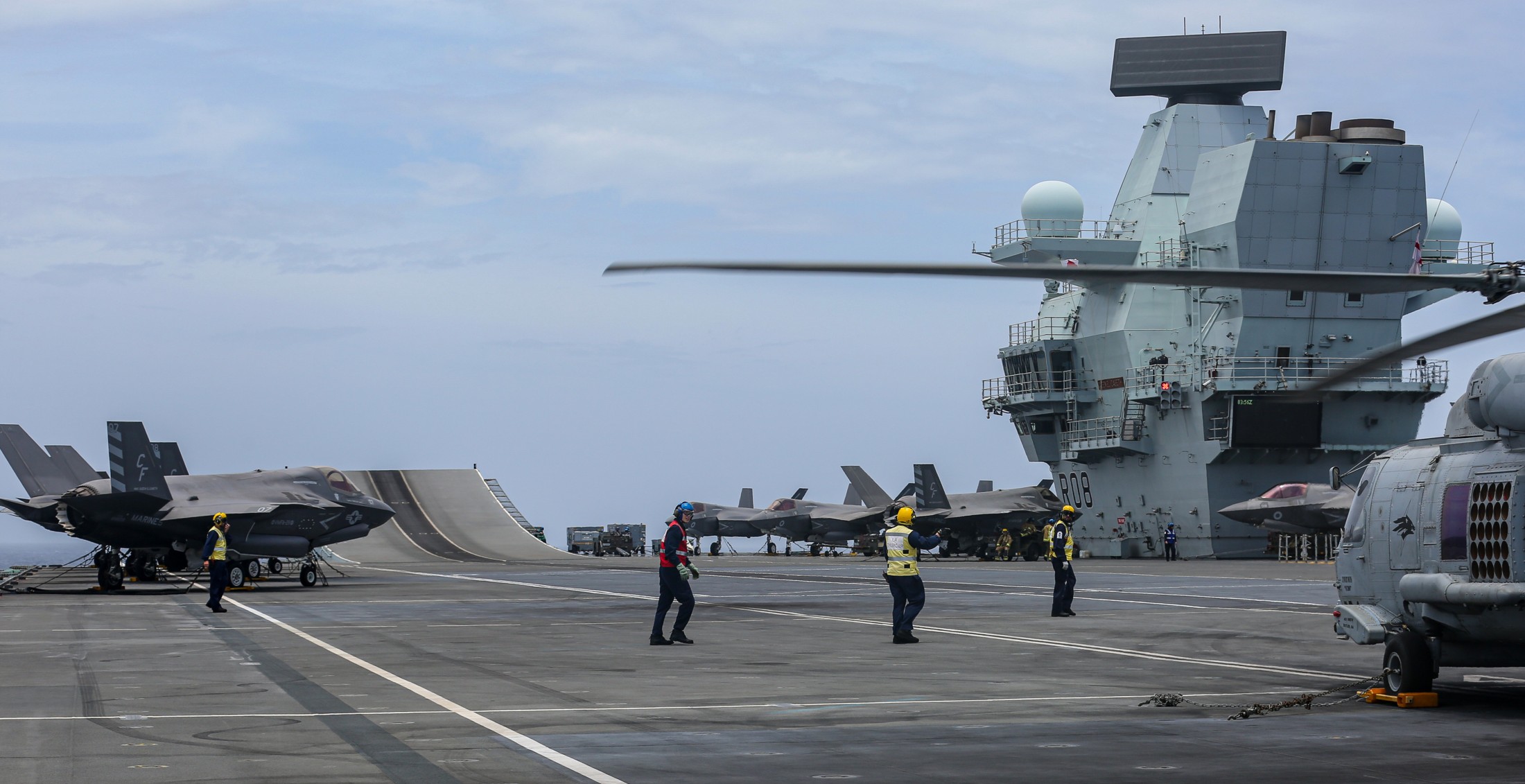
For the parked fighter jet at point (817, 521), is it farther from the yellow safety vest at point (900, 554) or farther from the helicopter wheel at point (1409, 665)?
the helicopter wheel at point (1409, 665)

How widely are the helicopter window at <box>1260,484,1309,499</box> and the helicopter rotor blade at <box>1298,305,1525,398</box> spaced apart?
46.2m

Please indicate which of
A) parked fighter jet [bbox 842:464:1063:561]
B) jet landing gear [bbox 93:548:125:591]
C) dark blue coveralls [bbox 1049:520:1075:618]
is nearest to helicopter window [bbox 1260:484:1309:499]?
parked fighter jet [bbox 842:464:1063:561]

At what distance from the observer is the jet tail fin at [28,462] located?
158 ft

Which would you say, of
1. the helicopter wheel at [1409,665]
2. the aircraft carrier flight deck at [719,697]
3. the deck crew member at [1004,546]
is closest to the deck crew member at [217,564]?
the aircraft carrier flight deck at [719,697]

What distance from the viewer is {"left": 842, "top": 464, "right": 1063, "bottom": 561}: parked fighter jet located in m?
63.2

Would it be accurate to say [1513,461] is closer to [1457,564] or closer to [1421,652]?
[1457,564]

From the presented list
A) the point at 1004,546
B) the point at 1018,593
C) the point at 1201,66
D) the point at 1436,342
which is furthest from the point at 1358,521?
A: the point at 1201,66

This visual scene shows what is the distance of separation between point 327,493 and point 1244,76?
144ft

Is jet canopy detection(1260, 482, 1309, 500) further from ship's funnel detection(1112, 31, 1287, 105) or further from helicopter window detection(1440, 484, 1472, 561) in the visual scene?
helicopter window detection(1440, 484, 1472, 561)

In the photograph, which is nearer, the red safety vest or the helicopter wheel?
the helicopter wheel

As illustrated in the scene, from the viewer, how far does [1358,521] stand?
14.4 metres

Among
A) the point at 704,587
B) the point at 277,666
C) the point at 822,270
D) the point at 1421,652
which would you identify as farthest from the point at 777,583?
the point at 822,270

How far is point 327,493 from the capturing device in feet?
135

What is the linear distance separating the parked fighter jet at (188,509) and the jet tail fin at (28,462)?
25.7 feet
